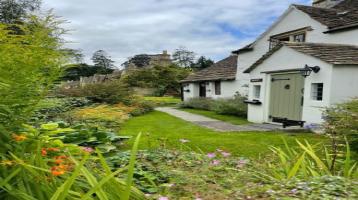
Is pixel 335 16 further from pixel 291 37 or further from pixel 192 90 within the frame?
pixel 192 90

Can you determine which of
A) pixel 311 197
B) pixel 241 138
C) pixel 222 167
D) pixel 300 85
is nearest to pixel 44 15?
pixel 222 167

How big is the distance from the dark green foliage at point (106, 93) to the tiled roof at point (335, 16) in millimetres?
10276

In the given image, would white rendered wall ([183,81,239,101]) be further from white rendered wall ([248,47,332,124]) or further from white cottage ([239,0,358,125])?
white rendered wall ([248,47,332,124])

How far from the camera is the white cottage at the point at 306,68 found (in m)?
11.9

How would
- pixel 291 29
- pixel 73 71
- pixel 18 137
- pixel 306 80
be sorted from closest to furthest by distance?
pixel 18 137 < pixel 73 71 < pixel 306 80 < pixel 291 29

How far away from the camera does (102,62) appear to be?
7244cm

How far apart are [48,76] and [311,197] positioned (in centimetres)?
227

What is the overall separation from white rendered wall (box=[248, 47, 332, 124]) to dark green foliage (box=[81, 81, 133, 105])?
7805 mm

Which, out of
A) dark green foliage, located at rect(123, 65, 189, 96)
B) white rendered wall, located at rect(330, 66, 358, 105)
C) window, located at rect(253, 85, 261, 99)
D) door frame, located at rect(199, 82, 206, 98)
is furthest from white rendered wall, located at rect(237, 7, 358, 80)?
dark green foliage, located at rect(123, 65, 189, 96)

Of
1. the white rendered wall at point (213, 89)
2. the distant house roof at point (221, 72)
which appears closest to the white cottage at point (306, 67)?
the white rendered wall at point (213, 89)

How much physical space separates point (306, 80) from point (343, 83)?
132cm

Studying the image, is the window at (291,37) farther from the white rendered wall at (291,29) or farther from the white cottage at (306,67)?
the white rendered wall at (291,29)

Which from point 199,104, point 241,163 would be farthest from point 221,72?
point 241,163

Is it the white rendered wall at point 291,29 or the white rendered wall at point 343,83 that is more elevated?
the white rendered wall at point 291,29
